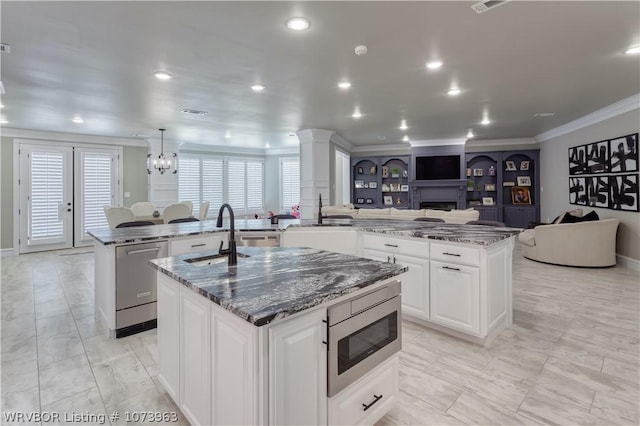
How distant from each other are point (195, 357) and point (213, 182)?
881 cm

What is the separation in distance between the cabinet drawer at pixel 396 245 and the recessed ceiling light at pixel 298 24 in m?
2.02

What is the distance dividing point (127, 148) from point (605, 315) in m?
9.47

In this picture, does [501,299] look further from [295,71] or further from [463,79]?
[295,71]

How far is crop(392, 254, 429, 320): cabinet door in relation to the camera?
3016mm

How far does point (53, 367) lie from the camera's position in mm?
2457

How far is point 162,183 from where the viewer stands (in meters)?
8.47

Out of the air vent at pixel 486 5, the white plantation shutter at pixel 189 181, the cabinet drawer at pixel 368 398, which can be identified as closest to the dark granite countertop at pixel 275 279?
the cabinet drawer at pixel 368 398

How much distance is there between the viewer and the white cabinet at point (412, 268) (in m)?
3.01

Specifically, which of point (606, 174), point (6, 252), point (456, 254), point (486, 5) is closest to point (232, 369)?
point (456, 254)

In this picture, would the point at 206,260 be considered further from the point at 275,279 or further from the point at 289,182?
the point at 289,182

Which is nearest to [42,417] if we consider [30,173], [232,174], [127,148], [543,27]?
[543,27]

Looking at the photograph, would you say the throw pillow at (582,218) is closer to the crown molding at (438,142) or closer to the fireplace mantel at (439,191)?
the fireplace mantel at (439,191)

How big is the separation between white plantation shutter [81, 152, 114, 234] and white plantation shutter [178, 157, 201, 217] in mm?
1695

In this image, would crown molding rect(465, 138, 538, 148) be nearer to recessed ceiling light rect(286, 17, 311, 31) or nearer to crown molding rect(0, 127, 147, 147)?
recessed ceiling light rect(286, 17, 311, 31)
